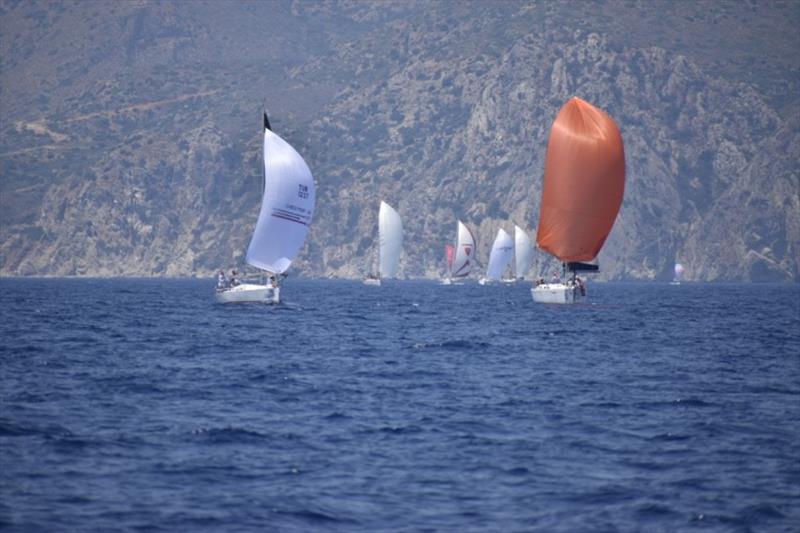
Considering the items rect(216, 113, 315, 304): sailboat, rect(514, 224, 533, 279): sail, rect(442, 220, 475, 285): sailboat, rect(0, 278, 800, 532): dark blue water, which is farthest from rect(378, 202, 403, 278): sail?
rect(0, 278, 800, 532): dark blue water

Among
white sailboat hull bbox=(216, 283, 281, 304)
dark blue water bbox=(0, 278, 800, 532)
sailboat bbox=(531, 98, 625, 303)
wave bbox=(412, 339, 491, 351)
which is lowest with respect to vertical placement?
dark blue water bbox=(0, 278, 800, 532)

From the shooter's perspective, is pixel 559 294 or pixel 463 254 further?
pixel 463 254

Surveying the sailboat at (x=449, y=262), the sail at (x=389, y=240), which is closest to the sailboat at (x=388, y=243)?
the sail at (x=389, y=240)

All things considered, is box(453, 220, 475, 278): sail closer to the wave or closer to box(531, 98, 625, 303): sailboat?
box(531, 98, 625, 303): sailboat

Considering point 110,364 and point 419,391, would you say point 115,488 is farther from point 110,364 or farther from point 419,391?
point 110,364

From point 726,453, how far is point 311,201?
173 feet

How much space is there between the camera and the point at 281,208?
75562mm

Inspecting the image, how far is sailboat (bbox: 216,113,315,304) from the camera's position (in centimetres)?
7550

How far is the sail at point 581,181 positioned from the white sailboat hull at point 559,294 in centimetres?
347

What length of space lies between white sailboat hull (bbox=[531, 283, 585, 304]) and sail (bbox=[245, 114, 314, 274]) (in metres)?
18.4

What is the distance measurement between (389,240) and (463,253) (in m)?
10.7

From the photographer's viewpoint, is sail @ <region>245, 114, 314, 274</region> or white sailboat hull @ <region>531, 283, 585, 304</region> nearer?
sail @ <region>245, 114, 314, 274</region>

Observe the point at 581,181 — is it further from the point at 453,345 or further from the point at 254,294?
the point at 453,345

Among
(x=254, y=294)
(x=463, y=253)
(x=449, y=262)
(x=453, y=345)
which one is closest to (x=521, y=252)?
(x=463, y=253)
